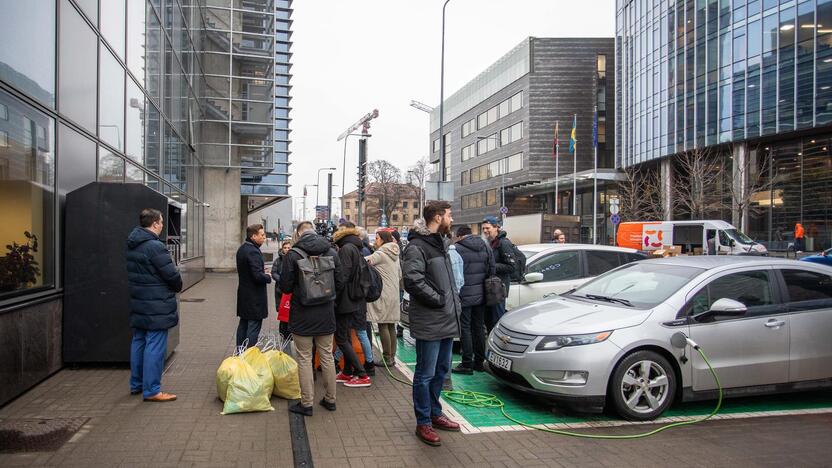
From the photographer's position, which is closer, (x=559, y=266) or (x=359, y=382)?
(x=359, y=382)

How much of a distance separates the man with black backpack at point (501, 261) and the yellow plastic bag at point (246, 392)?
3.04 m

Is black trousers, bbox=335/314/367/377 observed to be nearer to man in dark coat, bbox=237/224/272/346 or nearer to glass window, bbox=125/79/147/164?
man in dark coat, bbox=237/224/272/346

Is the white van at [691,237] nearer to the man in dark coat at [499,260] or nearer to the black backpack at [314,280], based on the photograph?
the man in dark coat at [499,260]

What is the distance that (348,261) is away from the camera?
6500 mm

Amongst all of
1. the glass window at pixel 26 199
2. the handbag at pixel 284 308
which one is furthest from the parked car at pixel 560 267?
the glass window at pixel 26 199

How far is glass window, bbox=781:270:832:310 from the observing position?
6172 mm

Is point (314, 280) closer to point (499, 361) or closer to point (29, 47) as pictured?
point (499, 361)

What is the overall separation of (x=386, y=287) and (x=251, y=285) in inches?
66.7

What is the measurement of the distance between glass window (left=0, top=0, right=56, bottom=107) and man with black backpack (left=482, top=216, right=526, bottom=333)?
5430mm

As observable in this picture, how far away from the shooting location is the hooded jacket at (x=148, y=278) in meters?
5.71

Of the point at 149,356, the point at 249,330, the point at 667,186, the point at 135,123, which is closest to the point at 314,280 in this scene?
the point at 149,356

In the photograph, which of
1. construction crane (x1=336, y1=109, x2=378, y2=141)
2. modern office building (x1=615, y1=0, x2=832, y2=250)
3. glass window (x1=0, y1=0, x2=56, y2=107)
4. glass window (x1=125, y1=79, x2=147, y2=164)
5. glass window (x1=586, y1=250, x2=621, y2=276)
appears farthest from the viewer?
modern office building (x1=615, y1=0, x2=832, y2=250)

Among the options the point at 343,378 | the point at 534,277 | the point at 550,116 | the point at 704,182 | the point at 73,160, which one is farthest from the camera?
the point at 550,116

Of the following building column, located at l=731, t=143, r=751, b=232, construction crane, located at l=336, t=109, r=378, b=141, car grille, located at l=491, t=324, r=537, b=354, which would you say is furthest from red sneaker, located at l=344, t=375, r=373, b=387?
building column, located at l=731, t=143, r=751, b=232
